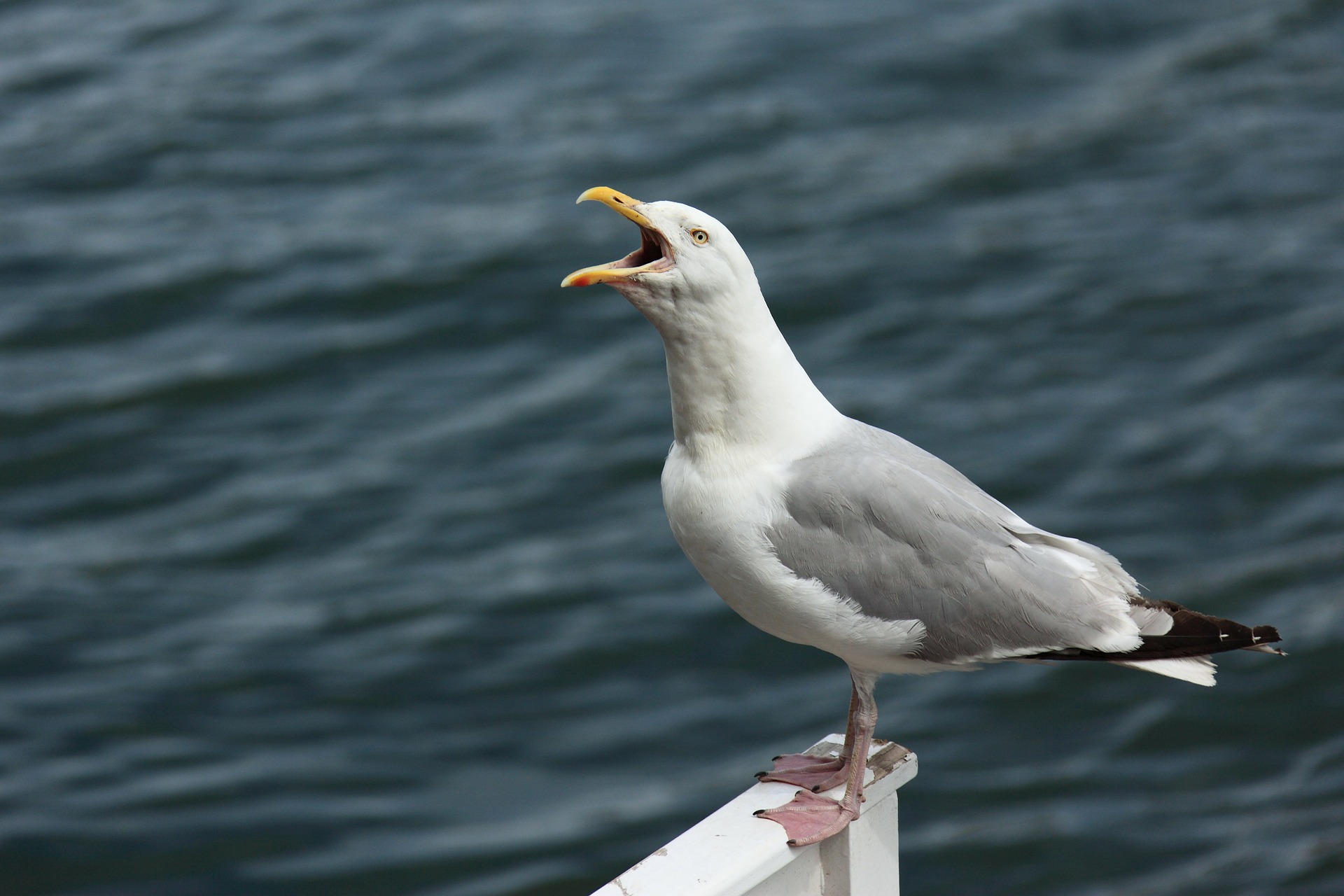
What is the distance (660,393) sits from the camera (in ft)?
31.3

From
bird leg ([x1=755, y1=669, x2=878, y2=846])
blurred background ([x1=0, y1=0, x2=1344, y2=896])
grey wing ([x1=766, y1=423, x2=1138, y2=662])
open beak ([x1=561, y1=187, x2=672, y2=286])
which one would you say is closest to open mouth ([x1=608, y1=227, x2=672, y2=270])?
open beak ([x1=561, y1=187, x2=672, y2=286])

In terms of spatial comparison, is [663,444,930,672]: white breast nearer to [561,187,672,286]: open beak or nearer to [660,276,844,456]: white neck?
[660,276,844,456]: white neck

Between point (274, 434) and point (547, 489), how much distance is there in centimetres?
184

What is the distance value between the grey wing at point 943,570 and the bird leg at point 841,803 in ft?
0.52

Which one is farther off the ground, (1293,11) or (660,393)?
(1293,11)

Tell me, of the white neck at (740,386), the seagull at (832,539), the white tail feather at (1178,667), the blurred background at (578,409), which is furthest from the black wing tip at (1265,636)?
the blurred background at (578,409)

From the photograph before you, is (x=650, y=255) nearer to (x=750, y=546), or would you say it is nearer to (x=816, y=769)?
(x=750, y=546)

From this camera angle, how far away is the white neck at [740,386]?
9.52 feet

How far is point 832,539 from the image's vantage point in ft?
10.1

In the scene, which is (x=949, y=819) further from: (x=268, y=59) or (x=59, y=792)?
(x=268, y=59)

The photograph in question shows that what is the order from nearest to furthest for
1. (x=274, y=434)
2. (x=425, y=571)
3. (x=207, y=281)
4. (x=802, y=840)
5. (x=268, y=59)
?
1. (x=802, y=840)
2. (x=425, y=571)
3. (x=274, y=434)
4. (x=207, y=281)
5. (x=268, y=59)

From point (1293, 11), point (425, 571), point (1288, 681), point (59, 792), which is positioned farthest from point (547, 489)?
point (1293, 11)

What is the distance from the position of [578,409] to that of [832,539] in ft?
20.9

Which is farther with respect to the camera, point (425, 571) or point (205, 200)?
point (205, 200)
